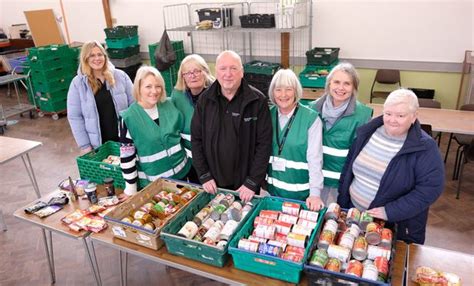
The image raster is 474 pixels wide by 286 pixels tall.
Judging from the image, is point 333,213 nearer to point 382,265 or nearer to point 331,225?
point 331,225

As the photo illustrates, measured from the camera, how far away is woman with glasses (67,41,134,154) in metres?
2.99

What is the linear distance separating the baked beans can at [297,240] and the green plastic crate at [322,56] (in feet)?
12.9

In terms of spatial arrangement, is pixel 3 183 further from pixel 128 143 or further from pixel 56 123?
pixel 128 143

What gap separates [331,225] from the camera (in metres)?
1.82

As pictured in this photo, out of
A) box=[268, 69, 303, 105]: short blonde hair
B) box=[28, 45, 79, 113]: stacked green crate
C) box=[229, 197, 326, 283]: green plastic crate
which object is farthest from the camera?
box=[28, 45, 79, 113]: stacked green crate

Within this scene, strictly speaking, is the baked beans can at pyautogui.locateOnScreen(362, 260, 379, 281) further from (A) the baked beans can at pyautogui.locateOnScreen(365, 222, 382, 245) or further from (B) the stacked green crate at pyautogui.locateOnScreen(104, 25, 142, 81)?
(B) the stacked green crate at pyautogui.locateOnScreen(104, 25, 142, 81)

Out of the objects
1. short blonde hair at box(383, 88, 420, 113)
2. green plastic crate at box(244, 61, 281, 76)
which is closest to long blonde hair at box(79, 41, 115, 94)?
short blonde hair at box(383, 88, 420, 113)

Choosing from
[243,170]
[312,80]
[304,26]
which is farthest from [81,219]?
[304,26]

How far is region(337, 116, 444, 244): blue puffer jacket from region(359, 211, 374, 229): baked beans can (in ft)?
0.34

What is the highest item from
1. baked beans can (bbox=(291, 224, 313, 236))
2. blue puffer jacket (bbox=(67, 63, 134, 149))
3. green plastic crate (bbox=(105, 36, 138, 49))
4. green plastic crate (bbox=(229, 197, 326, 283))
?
green plastic crate (bbox=(105, 36, 138, 49))

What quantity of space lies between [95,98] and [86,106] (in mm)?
99

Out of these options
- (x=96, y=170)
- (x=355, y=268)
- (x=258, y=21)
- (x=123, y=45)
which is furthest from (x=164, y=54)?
(x=355, y=268)

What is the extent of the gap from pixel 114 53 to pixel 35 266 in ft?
15.7

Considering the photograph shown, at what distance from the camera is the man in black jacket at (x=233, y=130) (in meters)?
2.21
